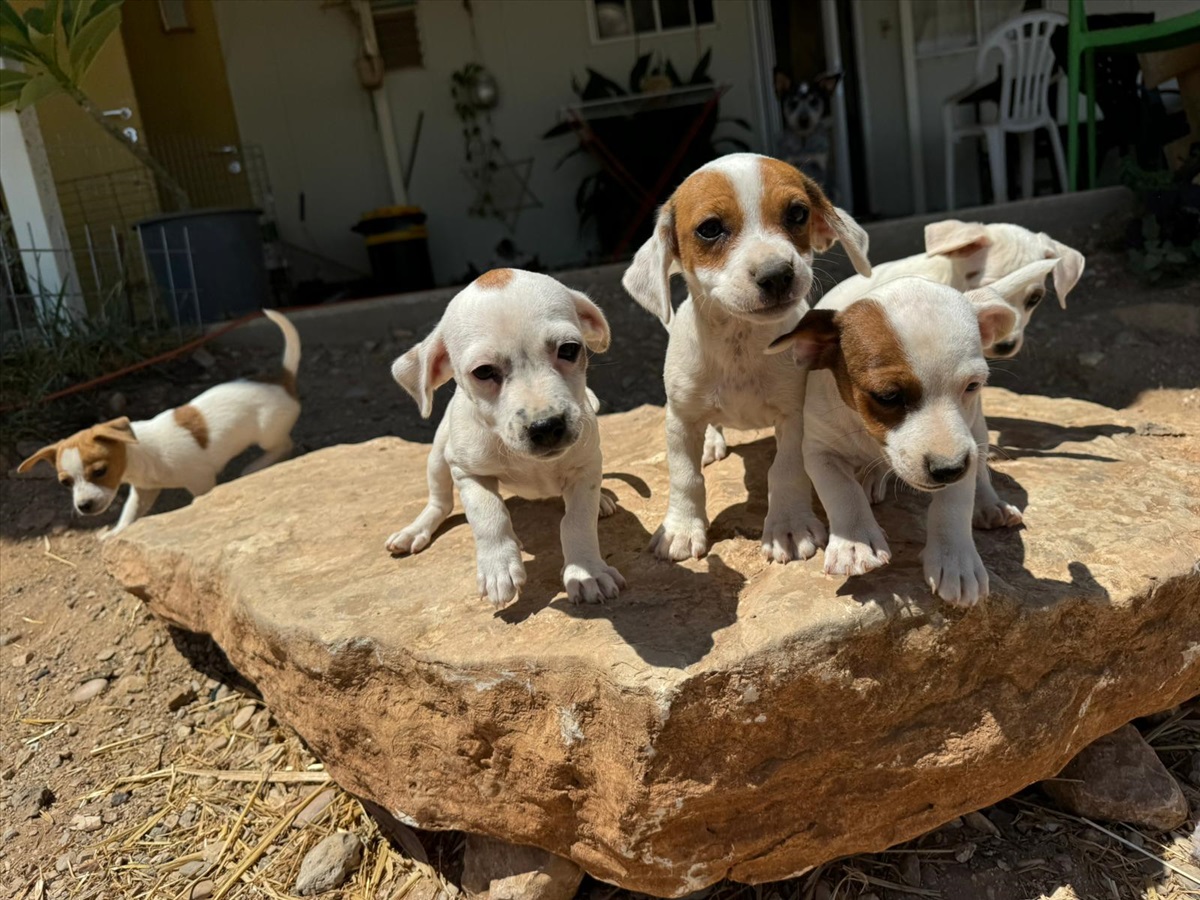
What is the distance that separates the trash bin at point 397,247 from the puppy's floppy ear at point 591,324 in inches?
306

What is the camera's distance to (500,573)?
2.90 meters

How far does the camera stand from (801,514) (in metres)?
3.09

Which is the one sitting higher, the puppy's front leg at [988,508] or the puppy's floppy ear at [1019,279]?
the puppy's floppy ear at [1019,279]

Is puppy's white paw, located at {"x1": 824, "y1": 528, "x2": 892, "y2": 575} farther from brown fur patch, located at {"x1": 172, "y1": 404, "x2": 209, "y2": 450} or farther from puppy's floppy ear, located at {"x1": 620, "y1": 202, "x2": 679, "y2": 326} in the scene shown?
brown fur patch, located at {"x1": 172, "y1": 404, "x2": 209, "y2": 450}

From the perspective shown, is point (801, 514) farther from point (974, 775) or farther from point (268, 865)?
point (268, 865)

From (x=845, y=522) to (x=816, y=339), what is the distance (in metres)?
0.56

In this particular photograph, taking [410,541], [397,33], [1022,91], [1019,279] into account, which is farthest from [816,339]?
Answer: [397,33]

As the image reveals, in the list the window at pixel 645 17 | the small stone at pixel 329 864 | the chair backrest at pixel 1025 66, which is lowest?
the small stone at pixel 329 864

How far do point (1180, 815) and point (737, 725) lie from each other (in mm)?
1864

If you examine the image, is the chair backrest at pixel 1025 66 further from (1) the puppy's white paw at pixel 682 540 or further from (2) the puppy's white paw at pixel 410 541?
(2) the puppy's white paw at pixel 410 541

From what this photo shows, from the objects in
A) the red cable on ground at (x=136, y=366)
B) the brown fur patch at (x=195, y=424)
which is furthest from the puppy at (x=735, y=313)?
the red cable on ground at (x=136, y=366)

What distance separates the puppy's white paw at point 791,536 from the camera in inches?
118

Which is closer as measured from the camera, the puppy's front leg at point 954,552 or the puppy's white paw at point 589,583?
the puppy's front leg at point 954,552

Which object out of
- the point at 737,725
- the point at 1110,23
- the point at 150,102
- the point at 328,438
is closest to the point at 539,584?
the point at 737,725
